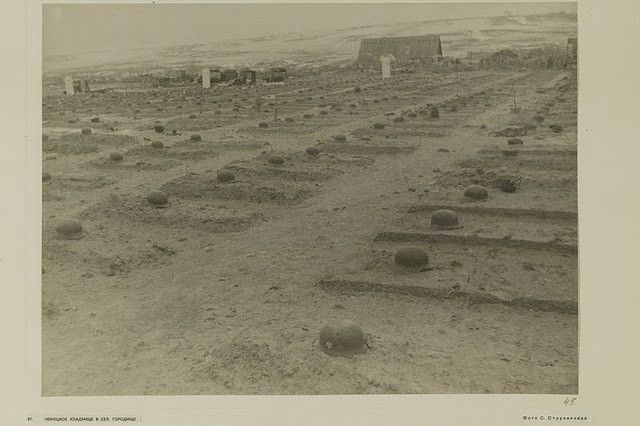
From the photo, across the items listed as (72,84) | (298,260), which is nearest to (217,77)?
(72,84)

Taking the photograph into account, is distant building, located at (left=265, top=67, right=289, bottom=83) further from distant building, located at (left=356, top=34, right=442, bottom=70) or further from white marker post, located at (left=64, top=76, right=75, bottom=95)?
white marker post, located at (left=64, top=76, right=75, bottom=95)

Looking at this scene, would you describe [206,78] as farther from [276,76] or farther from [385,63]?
[385,63]

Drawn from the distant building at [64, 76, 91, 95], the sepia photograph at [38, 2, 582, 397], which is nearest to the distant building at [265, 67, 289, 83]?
the sepia photograph at [38, 2, 582, 397]

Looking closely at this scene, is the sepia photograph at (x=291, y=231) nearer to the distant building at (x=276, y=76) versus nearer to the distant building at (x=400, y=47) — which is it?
the distant building at (x=400, y=47)

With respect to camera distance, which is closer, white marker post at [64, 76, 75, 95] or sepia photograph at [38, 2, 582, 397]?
sepia photograph at [38, 2, 582, 397]

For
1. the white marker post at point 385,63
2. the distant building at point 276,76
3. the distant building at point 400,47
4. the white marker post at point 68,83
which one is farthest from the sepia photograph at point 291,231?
the distant building at point 276,76

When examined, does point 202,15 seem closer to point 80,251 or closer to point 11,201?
point 11,201

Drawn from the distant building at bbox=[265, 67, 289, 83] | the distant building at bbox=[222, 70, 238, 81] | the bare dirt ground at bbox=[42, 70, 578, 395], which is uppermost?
the distant building at bbox=[265, 67, 289, 83]
